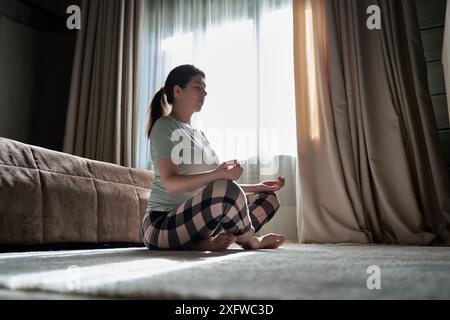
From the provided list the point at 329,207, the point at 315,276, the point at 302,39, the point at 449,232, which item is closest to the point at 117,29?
the point at 302,39

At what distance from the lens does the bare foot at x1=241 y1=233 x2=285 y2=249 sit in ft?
4.32

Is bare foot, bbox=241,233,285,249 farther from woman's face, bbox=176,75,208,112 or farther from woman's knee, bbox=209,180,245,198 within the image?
woman's face, bbox=176,75,208,112

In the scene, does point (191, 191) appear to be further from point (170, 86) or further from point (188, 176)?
point (170, 86)

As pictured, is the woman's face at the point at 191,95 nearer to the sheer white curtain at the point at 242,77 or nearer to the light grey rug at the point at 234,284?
the light grey rug at the point at 234,284

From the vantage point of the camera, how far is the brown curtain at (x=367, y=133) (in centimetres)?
194

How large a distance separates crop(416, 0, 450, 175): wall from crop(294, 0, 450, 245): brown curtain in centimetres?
15

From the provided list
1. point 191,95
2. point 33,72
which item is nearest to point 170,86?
point 191,95

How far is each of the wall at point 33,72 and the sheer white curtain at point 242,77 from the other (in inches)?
30.0

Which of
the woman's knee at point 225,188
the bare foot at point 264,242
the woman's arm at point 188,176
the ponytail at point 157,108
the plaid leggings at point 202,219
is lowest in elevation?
the bare foot at point 264,242

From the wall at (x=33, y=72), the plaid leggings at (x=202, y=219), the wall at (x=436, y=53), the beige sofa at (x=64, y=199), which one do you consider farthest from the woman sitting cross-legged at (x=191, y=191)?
the wall at (x=33, y=72)

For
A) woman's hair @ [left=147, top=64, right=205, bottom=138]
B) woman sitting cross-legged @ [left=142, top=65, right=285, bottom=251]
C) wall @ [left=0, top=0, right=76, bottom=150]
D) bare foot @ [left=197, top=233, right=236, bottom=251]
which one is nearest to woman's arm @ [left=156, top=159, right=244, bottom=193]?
woman sitting cross-legged @ [left=142, top=65, right=285, bottom=251]

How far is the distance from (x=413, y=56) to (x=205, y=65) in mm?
1284

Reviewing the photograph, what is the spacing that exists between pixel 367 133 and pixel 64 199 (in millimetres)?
1528

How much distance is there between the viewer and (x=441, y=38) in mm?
2115
